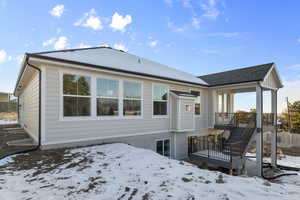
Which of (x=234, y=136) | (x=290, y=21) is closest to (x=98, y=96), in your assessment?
(x=234, y=136)

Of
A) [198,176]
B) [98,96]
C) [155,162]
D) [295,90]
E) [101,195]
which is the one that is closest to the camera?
[101,195]

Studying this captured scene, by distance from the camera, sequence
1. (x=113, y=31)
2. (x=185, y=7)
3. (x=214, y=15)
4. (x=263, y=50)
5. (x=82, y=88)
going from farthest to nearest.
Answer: (x=263, y=50) → (x=113, y=31) → (x=214, y=15) → (x=185, y=7) → (x=82, y=88)

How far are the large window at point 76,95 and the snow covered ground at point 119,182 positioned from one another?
6.06 feet

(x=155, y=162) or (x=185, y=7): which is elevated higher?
(x=185, y=7)

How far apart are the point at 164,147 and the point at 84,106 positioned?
500 centimetres

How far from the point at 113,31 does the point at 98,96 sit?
8910 millimetres

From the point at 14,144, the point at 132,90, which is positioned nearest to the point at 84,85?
the point at 132,90

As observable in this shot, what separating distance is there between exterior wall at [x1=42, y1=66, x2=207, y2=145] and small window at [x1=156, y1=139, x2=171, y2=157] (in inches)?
29.0

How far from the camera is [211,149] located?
9922 millimetres

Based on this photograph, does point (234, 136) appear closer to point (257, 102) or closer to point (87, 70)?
point (257, 102)

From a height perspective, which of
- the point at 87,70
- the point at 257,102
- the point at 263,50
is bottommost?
the point at 257,102

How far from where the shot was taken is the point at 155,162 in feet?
13.7

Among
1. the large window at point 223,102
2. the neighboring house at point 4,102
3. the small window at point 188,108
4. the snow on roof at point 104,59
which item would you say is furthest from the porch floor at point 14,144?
the neighboring house at point 4,102

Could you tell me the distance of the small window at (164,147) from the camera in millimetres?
8500
